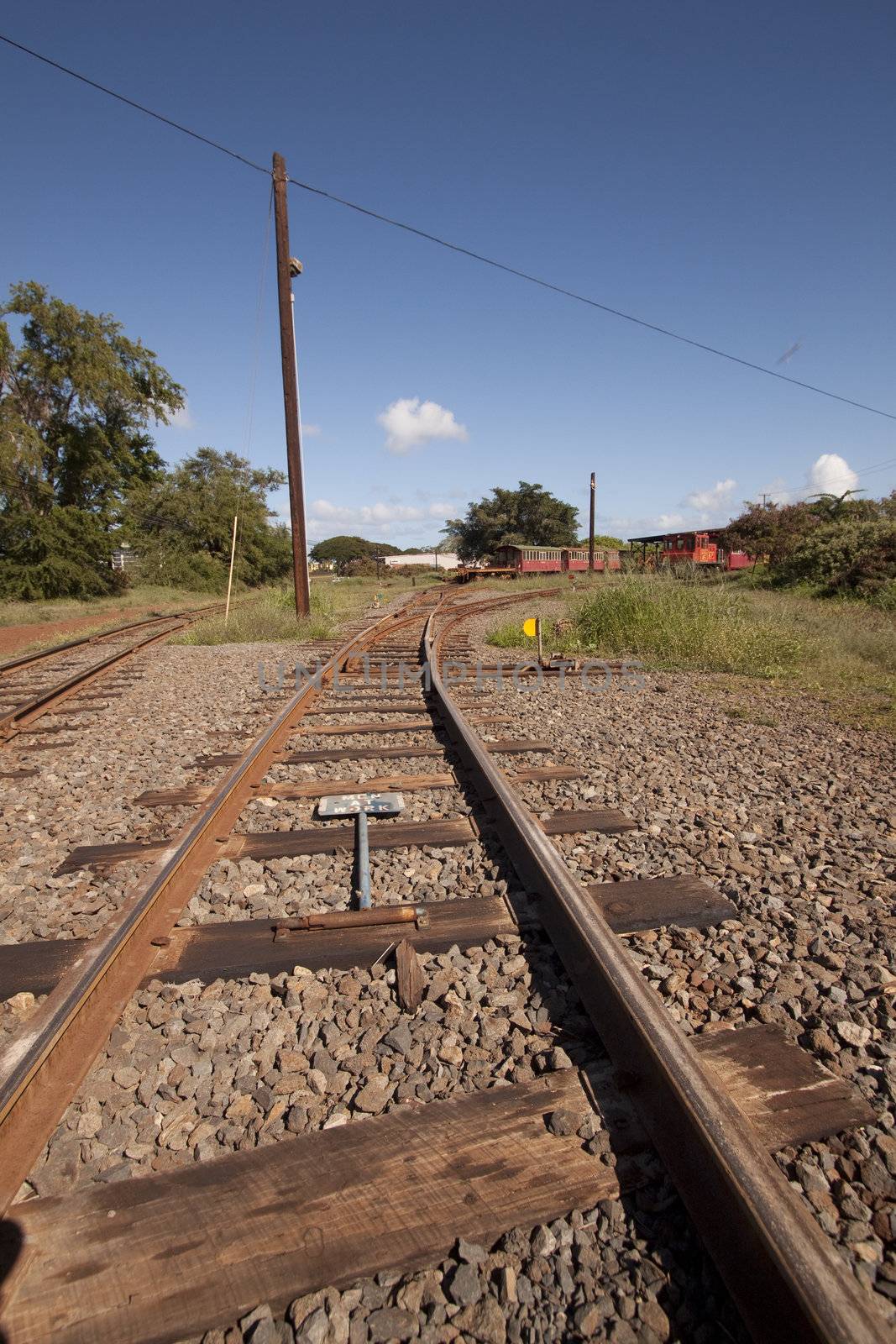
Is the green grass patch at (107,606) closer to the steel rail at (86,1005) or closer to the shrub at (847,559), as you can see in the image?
the steel rail at (86,1005)

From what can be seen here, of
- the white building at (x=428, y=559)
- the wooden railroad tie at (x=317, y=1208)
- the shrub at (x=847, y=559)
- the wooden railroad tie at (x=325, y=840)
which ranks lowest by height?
the wooden railroad tie at (x=317, y=1208)

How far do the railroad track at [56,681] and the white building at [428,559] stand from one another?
62.9 metres

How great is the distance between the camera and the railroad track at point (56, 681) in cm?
560

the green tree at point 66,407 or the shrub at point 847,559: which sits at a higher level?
the green tree at point 66,407

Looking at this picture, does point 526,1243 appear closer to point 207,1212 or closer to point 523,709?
point 207,1212

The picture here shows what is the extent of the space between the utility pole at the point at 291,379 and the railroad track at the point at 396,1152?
36.3ft

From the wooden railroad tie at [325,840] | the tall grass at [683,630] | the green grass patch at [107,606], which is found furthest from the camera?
the green grass patch at [107,606]

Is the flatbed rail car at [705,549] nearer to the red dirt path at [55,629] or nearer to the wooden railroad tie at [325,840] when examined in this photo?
the red dirt path at [55,629]

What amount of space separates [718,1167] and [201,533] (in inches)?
1558

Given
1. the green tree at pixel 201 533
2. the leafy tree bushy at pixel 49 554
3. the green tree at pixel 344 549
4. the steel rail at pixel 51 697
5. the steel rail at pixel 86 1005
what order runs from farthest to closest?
the green tree at pixel 344 549 → the green tree at pixel 201 533 → the leafy tree bushy at pixel 49 554 → the steel rail at pixel 51 697 → the steel rail at pixel 86 1005

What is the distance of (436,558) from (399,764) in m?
75.8

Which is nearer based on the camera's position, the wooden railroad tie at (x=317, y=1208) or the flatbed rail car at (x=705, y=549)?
the wooden railroad tie at (x=317, y=1208)

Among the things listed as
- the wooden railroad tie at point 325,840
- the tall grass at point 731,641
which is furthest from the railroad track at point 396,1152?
the tall grass at point 731,641

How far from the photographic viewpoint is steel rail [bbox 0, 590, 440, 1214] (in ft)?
4.91
